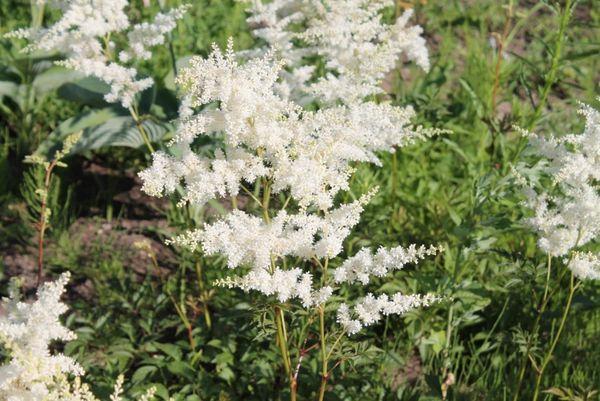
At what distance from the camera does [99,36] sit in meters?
3.12

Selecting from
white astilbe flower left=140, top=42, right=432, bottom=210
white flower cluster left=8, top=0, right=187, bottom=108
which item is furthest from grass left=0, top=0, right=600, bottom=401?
white flower cluster left=8, top=0, right=187, bottom=108

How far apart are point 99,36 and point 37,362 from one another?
1785mm

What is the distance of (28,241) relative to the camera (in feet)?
13.8

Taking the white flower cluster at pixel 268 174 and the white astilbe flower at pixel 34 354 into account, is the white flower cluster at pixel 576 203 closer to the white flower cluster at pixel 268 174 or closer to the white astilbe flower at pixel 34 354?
the white flower cluster at pixel 268 174

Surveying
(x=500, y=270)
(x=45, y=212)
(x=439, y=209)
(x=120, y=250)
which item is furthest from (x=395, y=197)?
(x=45, y=212)

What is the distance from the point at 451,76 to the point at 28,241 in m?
3.49

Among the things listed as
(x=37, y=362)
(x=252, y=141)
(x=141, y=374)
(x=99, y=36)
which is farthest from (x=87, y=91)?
(x=37, y=362)

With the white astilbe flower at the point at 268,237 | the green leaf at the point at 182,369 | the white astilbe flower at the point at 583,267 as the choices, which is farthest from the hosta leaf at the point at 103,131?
the white astilbe flower at the point at 583,267

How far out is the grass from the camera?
3062mm

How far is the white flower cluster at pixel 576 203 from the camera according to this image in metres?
2.36

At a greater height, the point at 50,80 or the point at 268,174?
the point at 268,174

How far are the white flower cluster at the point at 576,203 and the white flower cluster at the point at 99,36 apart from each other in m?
1.62

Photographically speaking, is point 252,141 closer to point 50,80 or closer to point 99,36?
point 99,36

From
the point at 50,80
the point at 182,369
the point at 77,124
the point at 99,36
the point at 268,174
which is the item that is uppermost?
the point at 99,36
